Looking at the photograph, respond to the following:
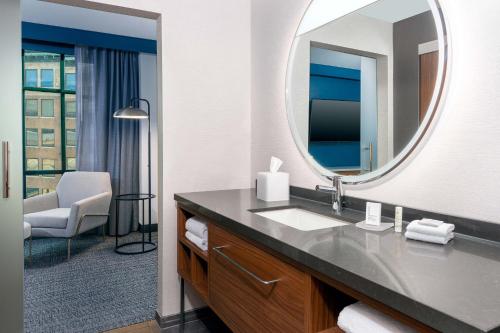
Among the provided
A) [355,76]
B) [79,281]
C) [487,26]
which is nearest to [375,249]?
[487,26]

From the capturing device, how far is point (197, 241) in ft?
5.24

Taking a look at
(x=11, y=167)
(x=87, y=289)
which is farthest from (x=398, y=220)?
(x=87, y=289)

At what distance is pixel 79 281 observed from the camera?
8.80 ft

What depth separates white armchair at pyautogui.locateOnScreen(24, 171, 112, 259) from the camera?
3.13 metres

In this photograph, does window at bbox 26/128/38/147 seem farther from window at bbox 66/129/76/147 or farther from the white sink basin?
the white sink basin

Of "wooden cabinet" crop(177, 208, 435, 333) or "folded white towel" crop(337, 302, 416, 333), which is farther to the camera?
"wooden cabinet" crop(177, 208, 435, 333)

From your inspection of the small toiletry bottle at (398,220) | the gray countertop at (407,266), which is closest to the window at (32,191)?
the gray countertop at (407,266)

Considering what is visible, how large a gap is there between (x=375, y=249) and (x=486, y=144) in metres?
0.44

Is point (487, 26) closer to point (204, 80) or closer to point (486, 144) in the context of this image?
point (486, 144)

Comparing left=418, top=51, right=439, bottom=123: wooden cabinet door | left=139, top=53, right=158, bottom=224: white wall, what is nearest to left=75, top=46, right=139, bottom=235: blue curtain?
left=139, top=53, right=158, bottom=224: white wall

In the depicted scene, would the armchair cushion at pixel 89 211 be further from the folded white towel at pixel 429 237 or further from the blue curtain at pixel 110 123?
the folded white towel at pixel 429 237

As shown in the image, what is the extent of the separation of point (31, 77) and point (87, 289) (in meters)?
2.70

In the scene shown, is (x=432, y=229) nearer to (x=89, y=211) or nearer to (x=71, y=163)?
(x=89, y=211)

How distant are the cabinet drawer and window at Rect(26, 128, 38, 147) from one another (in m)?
3.58
